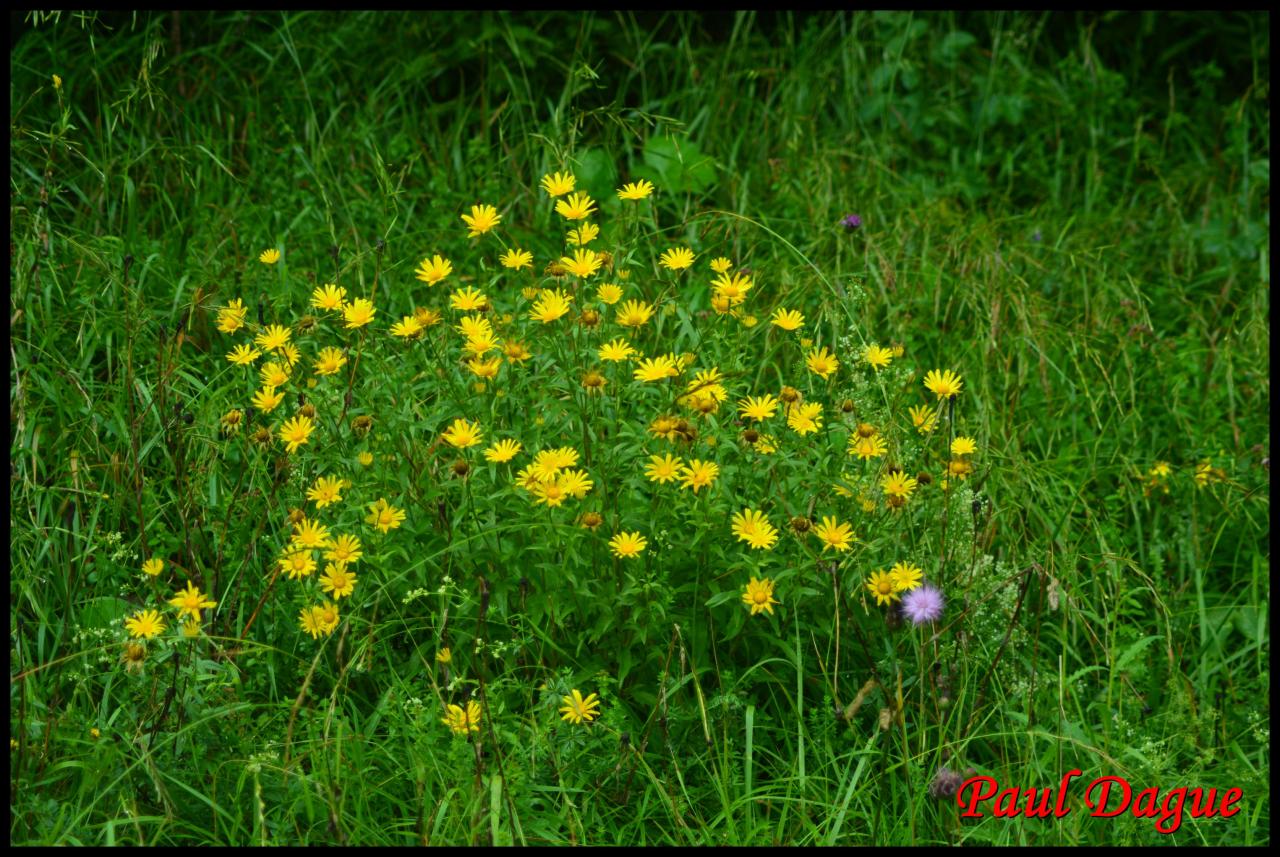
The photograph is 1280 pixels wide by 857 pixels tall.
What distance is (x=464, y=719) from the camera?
207 centimetres

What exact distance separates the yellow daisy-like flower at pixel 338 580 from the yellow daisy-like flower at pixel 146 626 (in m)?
0.26

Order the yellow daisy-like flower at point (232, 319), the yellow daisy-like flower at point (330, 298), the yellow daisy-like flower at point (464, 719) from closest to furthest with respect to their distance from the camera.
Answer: the yellow daisy-like flower at point (464, 719)
the yellow daisy-like flower at point (330, 298)
the yellow daisy-like flower at point (232, 319)

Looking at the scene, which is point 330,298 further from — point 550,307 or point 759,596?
point 759,596

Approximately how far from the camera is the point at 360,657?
2283 mm

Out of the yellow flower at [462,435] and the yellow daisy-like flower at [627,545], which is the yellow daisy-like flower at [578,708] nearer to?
A: the yellow daisy-like flower at [627,545]

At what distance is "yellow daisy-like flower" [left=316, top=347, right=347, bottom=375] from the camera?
2.38 meters

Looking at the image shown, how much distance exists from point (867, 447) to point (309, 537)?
97 cm

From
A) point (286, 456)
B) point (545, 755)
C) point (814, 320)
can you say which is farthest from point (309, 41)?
point (545, 755)

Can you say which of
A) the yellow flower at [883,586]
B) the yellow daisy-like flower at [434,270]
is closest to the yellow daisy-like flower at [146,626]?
the yellow daisy-like flower at [434,270]

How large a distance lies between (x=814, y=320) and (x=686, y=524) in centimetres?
118

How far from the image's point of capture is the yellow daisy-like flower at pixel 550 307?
2.33m

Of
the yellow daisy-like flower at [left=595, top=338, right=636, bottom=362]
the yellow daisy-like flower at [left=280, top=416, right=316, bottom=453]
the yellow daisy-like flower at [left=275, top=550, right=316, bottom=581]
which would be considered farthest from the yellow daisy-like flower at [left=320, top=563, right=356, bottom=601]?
the yellow daisy-like flower at [left=595, top=338, right=636, bottom=362]
